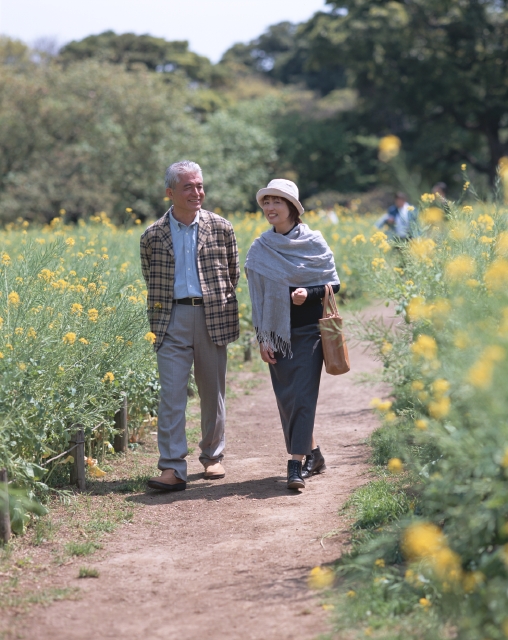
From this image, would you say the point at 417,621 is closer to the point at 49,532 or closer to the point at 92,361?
the point at 49,532

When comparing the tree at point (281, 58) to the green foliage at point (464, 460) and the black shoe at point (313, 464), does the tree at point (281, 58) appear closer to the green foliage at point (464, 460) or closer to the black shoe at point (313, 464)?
the black shoe at point (313, 464)

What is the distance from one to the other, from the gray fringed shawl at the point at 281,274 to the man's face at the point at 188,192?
0.44 meters

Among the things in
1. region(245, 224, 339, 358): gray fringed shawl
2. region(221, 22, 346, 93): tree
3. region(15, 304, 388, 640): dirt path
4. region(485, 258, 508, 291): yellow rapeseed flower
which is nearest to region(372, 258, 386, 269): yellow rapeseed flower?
region(245, 224, 339, 358): gray fringed shawl

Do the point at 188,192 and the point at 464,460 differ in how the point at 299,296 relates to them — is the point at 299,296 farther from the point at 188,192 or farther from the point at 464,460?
the point at 464,460

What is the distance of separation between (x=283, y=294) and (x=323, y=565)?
1813 millimetres

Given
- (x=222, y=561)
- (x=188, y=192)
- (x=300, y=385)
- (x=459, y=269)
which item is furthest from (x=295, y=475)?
(x=459, y=269)

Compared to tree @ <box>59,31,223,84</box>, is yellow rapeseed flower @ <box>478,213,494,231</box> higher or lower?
lower

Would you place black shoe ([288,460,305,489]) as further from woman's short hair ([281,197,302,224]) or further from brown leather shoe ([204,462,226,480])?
woman's short hair ([281,197,302,224])

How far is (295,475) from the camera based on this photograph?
16.4 ft

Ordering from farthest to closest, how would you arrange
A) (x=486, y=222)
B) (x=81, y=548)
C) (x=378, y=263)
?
(x=486, y=222) < (x=378, y=263) < (x=81, y=548)

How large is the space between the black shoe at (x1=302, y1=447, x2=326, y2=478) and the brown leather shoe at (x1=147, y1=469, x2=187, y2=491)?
29.9 inches

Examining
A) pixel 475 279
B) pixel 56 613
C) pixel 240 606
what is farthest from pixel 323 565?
pixel 475 279

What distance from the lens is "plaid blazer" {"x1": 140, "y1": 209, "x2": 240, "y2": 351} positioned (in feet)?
16.9

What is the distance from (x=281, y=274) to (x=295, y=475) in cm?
114
